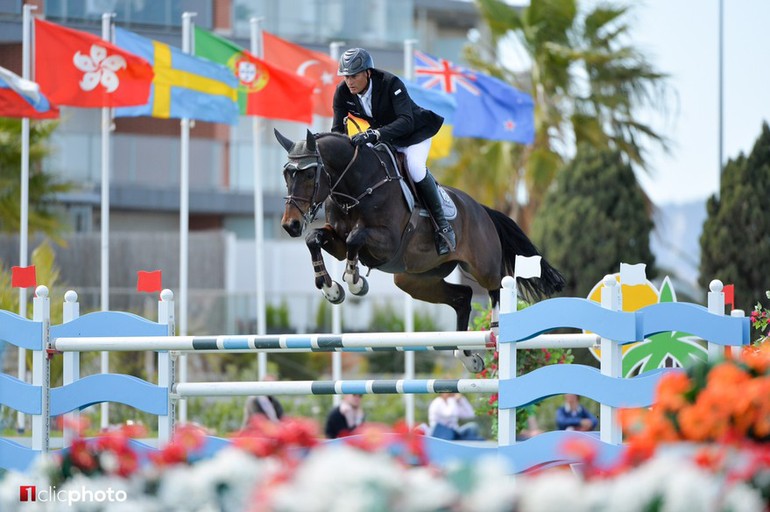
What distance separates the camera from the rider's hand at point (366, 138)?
21.3 feet

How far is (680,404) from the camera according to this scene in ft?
8.37

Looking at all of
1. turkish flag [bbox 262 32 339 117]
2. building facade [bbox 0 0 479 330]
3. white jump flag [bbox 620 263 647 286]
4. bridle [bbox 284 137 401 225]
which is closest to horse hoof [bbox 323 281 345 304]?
bridle [bbox 284 137 401 225]

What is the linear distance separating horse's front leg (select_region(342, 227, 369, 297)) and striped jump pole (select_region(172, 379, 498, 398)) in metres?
0.90

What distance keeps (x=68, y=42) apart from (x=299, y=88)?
239 cm

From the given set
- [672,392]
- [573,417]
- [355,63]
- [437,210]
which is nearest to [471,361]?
[437,210]

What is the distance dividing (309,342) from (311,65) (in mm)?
7814

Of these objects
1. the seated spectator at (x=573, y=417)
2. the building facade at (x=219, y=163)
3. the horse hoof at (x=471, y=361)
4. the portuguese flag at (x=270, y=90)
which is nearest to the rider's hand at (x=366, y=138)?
the horse hoof at (x=471, y=361)

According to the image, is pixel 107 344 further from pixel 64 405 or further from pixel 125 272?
pixel 125 272

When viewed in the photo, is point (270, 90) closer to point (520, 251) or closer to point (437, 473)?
point (520, 251)

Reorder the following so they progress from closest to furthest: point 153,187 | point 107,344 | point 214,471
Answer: point 214,471 → point 107,344 → point 153,187

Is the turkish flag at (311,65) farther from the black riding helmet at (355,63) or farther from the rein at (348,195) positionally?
the rein at (348,195)

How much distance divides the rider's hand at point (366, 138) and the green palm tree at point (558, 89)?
11.6 m

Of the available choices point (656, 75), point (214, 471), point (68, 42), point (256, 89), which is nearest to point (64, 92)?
point (68, 42)

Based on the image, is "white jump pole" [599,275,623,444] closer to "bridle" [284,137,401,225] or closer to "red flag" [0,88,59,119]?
"bridle" [284,137,401,225]
